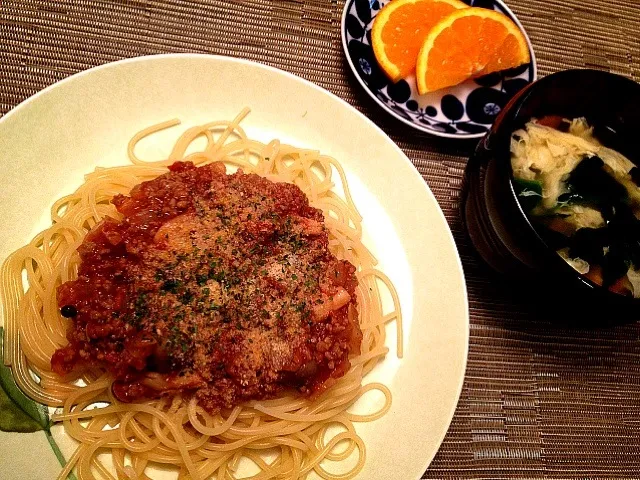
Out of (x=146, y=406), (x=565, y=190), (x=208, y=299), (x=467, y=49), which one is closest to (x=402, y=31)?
(x=467, y=49)

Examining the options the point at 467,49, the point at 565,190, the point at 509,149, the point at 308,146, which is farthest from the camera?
the point at 467,49

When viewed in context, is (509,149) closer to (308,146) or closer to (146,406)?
(308,146)

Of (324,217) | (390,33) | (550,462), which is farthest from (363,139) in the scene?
(550,462)

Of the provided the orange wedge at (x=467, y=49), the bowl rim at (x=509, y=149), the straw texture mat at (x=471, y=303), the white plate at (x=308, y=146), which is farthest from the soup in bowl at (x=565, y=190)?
the orange wedge at (x=467, y=49)

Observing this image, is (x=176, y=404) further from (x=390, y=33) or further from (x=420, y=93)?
(x=390, y=33)

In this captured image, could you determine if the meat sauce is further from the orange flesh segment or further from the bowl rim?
the orange flesh segment

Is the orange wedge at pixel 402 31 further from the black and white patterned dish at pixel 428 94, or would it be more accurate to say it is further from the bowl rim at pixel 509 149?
the bowl rim at pixel 509 149

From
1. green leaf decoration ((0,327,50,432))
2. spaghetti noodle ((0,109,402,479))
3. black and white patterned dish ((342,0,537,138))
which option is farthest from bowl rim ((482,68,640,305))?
green leaf decoration ((0,327,50,432))
